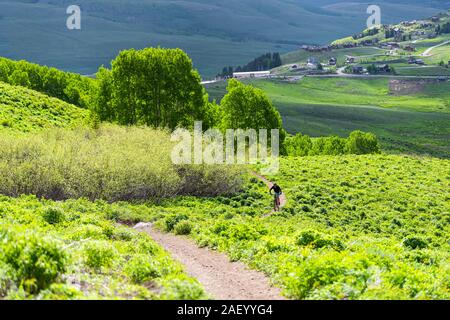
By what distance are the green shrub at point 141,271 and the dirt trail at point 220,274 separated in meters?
1.66

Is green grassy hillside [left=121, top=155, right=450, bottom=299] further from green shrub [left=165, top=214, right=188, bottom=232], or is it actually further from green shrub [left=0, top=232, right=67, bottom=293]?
green shrub [left=0, top=232, right=67, bottom=293]

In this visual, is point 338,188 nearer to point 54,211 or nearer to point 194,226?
point 194,226

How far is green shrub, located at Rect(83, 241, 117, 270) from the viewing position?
16.5m

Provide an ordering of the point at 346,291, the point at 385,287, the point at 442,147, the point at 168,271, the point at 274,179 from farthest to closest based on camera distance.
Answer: the point at 442,147 → the point at 274,179 → the point at 168,271 → the point at 385,287 → the point at 346,291

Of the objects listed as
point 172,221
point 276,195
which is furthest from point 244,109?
point 172,221

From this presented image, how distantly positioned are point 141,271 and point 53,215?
583 inches

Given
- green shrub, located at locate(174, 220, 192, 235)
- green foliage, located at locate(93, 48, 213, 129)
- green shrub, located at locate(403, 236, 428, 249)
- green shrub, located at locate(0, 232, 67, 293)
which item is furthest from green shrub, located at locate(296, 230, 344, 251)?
green foliage, located at locate(93, 48, 213, 129)

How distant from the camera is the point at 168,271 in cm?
1662

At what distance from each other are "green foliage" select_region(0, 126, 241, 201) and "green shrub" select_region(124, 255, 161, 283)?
89.7 ft

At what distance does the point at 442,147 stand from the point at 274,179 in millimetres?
150357

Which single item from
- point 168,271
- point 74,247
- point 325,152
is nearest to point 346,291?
point 168,271

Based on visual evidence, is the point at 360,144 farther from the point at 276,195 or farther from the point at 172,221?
the point at 172,221

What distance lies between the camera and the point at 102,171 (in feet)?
142

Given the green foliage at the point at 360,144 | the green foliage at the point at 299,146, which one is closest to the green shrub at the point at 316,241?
the green foliage at the point at 299,146
